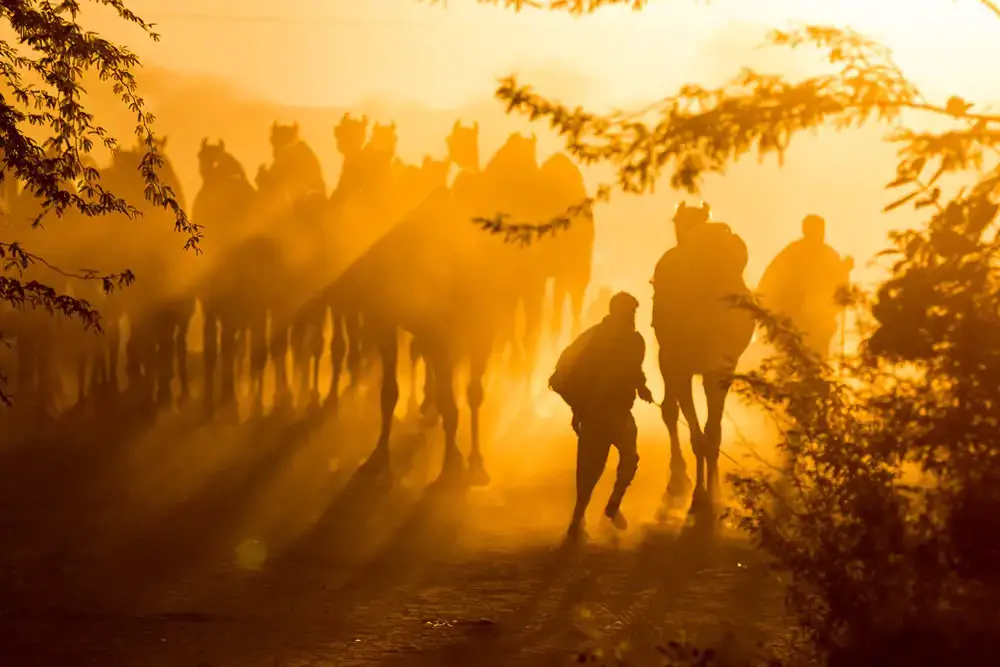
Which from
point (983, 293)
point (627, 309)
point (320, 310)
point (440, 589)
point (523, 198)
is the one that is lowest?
point (440, 589)

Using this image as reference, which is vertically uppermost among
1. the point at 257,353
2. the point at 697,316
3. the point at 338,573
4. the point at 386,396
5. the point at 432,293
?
the point at 257,353

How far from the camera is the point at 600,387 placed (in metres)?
11.2

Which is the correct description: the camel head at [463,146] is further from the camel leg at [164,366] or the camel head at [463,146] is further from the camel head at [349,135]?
the camel leg at [164,366]

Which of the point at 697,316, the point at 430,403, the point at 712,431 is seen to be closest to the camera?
the point at 712,431

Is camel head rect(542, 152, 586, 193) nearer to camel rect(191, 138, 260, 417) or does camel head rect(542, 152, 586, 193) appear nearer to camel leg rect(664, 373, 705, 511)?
camel rect(191, 138, 260, 417)

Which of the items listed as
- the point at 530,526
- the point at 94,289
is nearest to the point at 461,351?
the point at 530,526

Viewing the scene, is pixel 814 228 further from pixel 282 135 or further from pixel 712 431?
pixel 282 135

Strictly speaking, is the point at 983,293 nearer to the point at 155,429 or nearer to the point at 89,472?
the point at 89,472

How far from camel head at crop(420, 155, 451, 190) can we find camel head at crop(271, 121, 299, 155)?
308cm

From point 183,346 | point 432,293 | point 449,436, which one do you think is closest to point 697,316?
point 449,436

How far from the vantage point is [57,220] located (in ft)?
79.7

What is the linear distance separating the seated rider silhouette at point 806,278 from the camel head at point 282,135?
12.1 metres

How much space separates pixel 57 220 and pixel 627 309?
51.4 ft

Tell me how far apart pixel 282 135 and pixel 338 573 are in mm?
→ 16374
